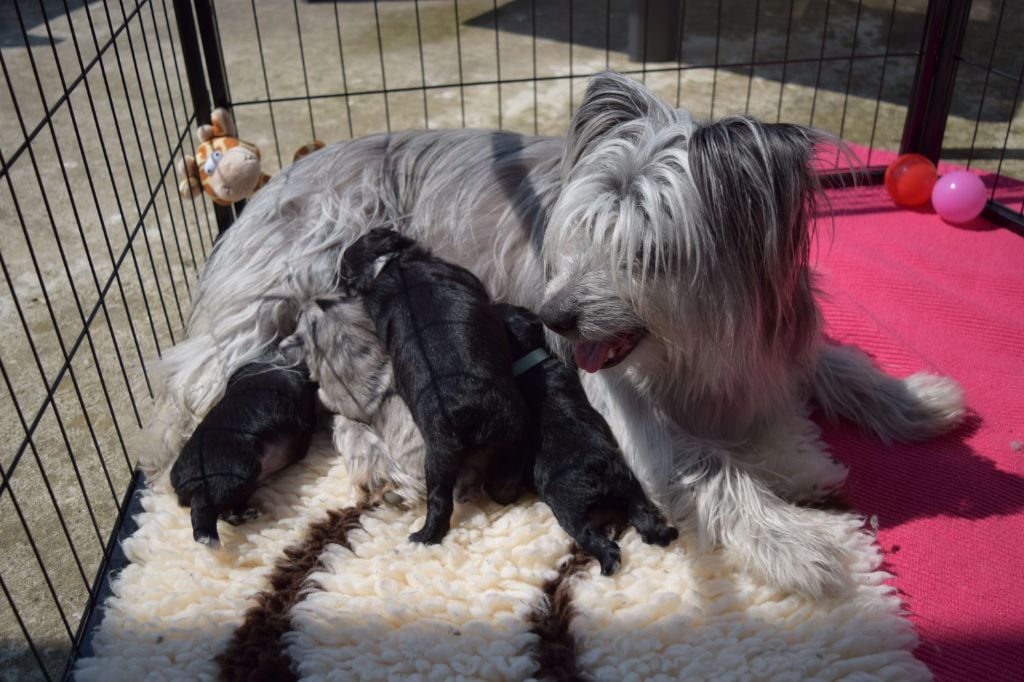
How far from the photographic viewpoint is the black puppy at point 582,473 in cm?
228

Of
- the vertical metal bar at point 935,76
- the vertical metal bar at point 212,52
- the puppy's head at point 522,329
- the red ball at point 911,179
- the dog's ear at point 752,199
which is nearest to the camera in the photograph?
the dog's ear at point 752,199

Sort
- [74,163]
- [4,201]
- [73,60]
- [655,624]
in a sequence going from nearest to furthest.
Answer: [655,624] < [4,201] < [74,163] < [73,60]

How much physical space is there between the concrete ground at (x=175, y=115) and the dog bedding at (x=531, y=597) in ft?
1.24

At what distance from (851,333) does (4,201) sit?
4104 millimetres

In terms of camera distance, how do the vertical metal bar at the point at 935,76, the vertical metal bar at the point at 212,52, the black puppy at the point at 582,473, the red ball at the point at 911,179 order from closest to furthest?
the black puppy at the point at 582,473 → the vertical metal bar at the point at 212,52 → the vertical metal bar at the point at 935,76 → the red ball at the point at 911,179

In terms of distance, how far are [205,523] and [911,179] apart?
10.5ft

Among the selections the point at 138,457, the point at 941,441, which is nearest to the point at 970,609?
the point at 941,441

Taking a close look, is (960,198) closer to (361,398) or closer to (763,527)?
(763,527)

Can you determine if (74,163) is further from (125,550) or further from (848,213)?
(848,213)

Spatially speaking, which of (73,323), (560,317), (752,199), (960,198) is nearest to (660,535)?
(560,317)

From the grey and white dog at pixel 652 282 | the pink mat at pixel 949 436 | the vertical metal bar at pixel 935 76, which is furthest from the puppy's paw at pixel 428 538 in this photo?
the vertical metal bar at pixel 935 76

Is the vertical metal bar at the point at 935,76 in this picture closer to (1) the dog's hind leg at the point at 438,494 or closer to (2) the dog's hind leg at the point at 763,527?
(2) the dog's hind leg at the point at 763,527

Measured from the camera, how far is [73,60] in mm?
6312

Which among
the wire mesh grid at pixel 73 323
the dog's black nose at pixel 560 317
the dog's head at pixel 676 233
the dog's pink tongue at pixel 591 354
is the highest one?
the dog's head at pixel 676 233
